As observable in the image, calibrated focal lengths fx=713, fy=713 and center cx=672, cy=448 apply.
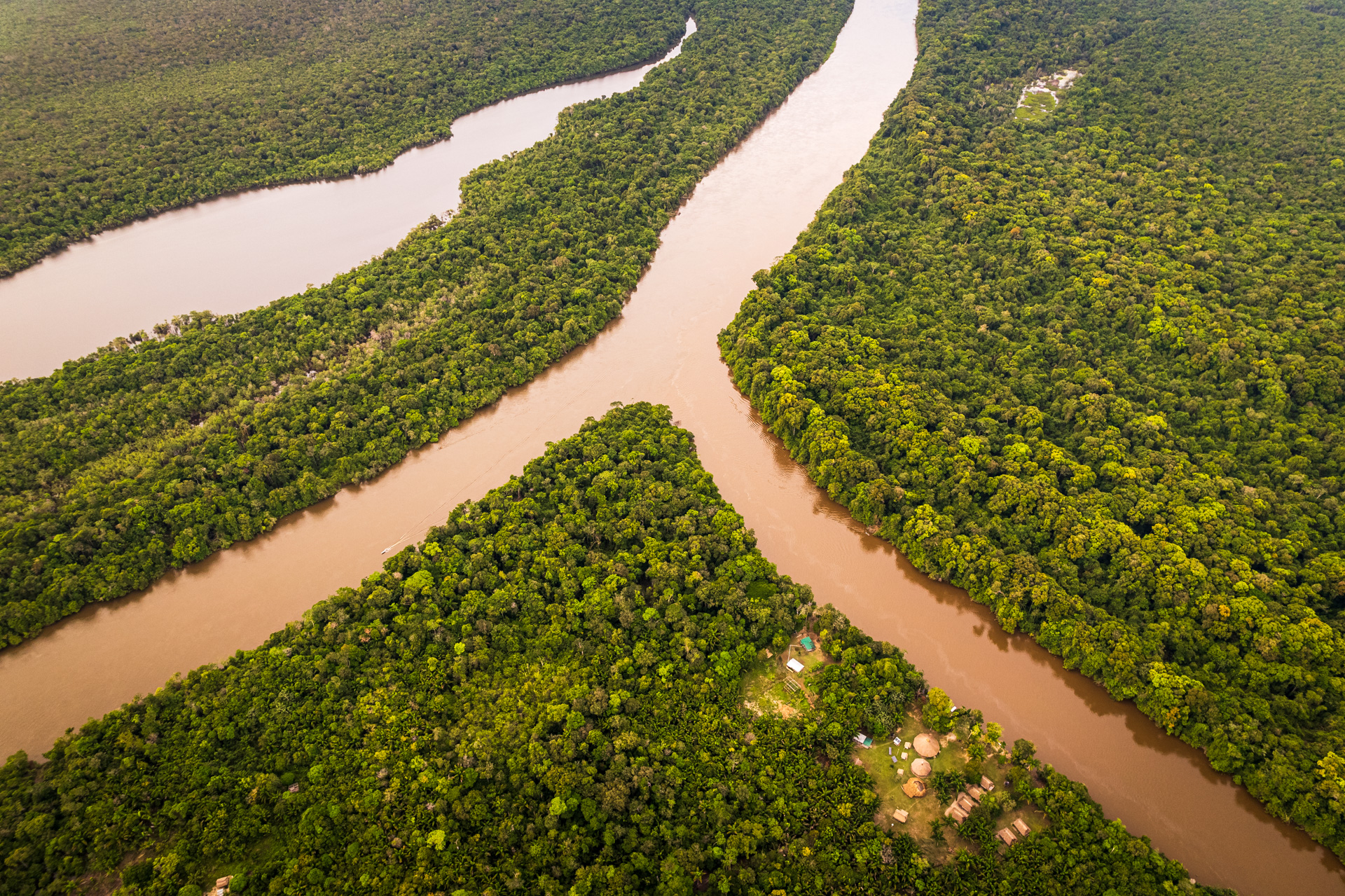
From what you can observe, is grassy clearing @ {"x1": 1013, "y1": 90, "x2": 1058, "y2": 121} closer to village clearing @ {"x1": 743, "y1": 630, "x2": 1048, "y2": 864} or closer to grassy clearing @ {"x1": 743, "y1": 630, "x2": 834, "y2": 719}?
grassy clearing @ {"x1": 743, "y1": 630, "x2": 834, "y2": 719}

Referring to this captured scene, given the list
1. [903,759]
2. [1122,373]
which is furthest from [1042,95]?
[903,759]

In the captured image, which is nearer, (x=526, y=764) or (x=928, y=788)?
(x=928, y=788)

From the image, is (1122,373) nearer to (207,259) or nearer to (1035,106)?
(1035,106)

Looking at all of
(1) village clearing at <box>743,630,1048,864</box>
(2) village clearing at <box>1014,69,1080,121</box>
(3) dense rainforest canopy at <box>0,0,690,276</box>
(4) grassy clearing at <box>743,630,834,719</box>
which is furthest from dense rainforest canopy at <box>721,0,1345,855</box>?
(3) dense rainforest canopy at <box>0,0,690,276</box>

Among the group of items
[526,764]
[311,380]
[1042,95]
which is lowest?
[526,764]

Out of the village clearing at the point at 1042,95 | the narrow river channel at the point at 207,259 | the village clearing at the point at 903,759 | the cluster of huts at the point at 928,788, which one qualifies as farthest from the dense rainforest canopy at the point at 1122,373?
the narrow river channel at the point at 207,259

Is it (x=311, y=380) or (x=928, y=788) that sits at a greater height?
(x=311, y=380)

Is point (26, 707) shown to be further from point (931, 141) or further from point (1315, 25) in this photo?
point (1315, 25)
